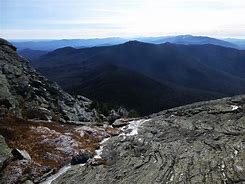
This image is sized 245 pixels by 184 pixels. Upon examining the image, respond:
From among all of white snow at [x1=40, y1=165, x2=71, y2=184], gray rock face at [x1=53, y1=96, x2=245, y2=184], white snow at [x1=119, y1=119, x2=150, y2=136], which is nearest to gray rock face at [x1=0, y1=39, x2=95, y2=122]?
white snow at [x1=119, y1=119, x2=150, y2=136]

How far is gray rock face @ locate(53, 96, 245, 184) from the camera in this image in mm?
34250

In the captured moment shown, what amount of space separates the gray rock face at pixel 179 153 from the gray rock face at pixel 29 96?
18158 millimetres

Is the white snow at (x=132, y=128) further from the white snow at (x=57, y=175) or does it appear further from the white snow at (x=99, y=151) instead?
the white snow at (x=57, y=175)

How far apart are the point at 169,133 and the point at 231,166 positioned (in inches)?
596

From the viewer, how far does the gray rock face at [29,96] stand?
60.0 meters

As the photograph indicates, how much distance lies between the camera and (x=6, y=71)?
7206 centimetres

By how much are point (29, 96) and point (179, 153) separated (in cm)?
3808

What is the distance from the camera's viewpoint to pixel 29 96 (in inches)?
2685

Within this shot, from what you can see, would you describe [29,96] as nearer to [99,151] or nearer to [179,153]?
[99,151]

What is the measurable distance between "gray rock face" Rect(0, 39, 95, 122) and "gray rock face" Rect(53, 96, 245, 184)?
18.2 metres

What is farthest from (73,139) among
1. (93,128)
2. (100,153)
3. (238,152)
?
(238,152)

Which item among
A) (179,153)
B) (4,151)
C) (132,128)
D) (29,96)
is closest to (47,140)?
(4,151)

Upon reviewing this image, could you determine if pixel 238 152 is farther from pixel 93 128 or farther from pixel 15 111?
pixel 15 111

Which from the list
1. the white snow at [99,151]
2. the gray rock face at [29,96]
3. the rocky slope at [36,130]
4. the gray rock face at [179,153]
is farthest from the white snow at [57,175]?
the gray rock face at [29,96]
